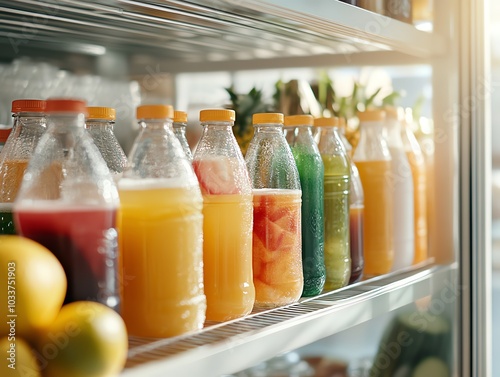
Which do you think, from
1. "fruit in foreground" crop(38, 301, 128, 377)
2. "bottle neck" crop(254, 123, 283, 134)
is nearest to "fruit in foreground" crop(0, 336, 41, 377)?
"fruit in foreground" crop(38, 301, 128, 377)

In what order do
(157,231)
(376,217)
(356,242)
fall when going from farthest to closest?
(376,217)
(356,242)
(157,231)

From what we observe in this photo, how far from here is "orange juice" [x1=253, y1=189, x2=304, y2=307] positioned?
3.55 ft

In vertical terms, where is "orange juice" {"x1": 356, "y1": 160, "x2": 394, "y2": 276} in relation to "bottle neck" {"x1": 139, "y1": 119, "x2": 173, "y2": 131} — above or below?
below

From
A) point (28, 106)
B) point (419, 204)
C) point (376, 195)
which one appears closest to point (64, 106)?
point (28, 106)

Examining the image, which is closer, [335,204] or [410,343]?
[335,204]

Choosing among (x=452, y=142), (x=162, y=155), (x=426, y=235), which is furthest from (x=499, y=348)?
(x=162, y=155)

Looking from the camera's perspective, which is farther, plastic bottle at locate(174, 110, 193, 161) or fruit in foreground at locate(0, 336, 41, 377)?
plastic bottle at locate(174, 110, 193, 161)

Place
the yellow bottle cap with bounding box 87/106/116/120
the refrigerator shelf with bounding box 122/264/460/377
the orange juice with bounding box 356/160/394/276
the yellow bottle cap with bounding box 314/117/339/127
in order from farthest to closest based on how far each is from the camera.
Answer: the orange juice with bounding box 356/160/394/276
the yellow bottle cap with bounding box 314/117/339/127
the yellow bottle cap with bounding box 87/106/116/120
the refrigerator shelf with bounding box 122/264/460/377

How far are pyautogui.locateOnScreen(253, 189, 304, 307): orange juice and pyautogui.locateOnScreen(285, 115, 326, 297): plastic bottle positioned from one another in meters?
0.08

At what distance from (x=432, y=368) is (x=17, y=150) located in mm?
1139

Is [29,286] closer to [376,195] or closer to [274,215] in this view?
[274,215]

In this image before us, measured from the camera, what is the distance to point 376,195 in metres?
1.46

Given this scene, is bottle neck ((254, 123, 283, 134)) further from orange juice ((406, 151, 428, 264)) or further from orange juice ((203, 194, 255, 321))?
orange juice ((406, 151, 428, 264))

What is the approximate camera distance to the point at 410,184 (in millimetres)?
1523
